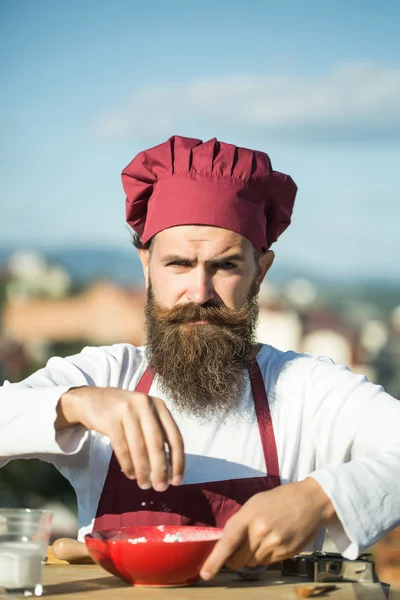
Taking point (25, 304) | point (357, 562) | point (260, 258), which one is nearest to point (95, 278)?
point (25, 304)

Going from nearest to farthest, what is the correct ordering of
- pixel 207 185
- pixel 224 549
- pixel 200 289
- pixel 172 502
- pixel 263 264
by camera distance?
pixel 224 549 < pixel 172 502 < pixel 200 289 < pixel 207 185 < pixel 263 264

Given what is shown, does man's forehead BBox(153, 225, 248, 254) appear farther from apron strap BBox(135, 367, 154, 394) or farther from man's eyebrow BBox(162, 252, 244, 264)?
apron strap BBox(135, 367, 154, 394)

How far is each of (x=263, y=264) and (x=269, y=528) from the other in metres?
0.98

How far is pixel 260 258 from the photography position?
252 cm

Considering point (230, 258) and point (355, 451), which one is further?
point (230, 258)

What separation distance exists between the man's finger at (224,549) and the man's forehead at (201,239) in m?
0.82

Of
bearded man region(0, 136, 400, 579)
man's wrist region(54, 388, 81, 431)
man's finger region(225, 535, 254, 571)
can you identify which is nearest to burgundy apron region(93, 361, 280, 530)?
bearded man region(0, 136, 400, 579)

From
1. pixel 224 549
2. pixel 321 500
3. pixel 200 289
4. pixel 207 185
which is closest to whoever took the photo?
pixel 224 549

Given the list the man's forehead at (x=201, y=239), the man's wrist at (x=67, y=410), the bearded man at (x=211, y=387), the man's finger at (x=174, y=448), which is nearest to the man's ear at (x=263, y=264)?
the bearded man at (x=211, y=387)

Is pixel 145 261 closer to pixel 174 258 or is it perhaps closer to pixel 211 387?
pixel 174 258

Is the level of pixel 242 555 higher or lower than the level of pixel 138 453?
lower

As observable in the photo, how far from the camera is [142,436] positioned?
1696 millimetres

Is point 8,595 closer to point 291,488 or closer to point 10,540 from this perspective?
point 10,540

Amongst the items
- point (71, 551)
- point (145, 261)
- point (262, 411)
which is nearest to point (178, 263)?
point (145, 261)
